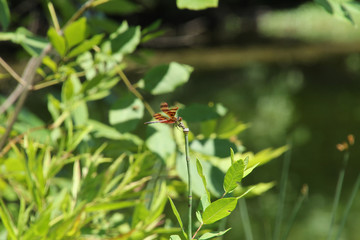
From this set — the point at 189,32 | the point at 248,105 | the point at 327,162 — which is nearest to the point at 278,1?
the point at 189,32

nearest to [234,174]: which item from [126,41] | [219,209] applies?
[219,209]

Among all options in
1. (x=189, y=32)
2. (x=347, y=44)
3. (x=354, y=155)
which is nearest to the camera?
(x=354, y=155)

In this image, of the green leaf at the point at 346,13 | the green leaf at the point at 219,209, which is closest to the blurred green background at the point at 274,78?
the green leaf at the point at 346,13

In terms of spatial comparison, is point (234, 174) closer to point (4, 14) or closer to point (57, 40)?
point (57, 40)

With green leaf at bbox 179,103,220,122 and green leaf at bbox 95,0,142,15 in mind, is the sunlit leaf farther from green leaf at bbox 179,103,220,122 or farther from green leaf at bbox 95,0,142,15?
green leaf at bbox 95,0,142,15

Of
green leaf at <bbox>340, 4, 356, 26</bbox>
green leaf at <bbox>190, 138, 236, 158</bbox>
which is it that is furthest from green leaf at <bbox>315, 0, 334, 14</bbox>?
green leaf at <bbox>190, 138, 236, 158</bbox>

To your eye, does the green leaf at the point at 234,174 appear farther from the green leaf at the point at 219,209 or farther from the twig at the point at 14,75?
the twig at the point at 14,75

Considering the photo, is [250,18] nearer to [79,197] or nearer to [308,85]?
[308,85]
